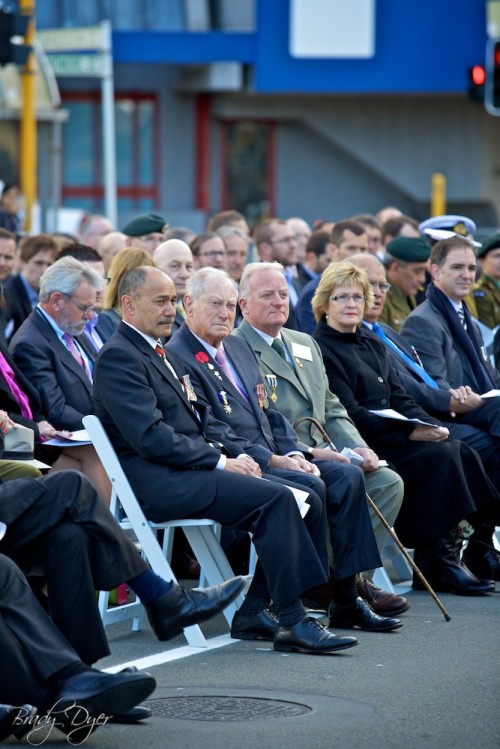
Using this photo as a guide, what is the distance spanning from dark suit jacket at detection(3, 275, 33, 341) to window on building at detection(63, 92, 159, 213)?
2167 centimetres

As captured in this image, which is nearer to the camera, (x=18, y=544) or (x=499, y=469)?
(x=18, y=544)

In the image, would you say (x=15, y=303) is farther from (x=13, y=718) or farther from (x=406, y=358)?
(x=13, y=718)

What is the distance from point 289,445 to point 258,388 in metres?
0.35

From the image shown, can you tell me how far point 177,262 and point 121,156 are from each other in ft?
74.7

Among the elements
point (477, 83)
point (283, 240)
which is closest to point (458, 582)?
point (283, 240)

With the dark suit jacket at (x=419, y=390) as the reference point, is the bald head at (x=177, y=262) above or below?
above

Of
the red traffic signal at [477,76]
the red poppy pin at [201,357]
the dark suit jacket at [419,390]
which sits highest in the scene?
the red traffic signal at [477,76]

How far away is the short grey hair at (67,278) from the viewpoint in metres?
9.13

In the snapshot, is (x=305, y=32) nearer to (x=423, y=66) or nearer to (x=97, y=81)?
(x=423, y=66)

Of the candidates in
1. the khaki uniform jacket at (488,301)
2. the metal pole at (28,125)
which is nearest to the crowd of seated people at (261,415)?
the khaki uniform jacket at (488,301)

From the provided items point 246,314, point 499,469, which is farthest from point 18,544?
point 499,469

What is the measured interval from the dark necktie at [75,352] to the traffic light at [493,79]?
1262cm

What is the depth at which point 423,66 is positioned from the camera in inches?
1223

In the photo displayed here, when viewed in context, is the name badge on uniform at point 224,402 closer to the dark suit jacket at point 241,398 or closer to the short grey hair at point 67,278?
the dark suit jacket at point 241,398
